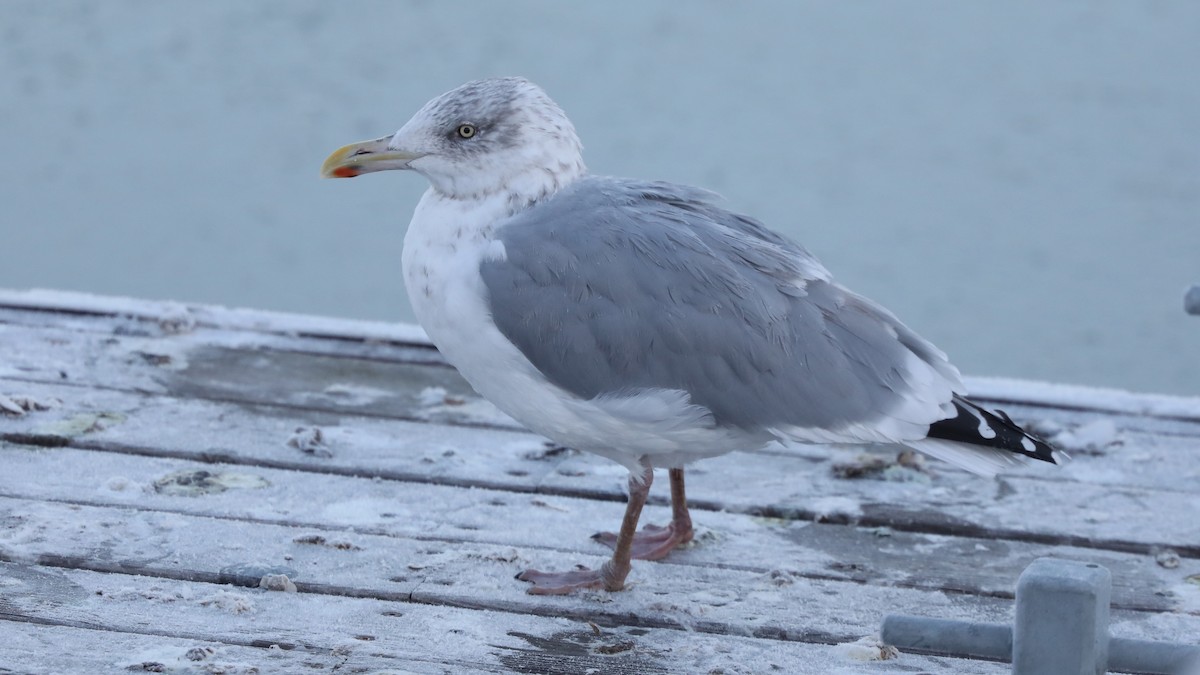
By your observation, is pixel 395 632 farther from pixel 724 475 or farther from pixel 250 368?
pixel 250 368

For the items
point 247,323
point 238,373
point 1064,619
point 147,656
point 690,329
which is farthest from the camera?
point 247,323

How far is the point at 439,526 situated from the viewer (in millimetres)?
2363

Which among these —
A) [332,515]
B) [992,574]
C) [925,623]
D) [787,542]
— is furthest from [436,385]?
[925,623]

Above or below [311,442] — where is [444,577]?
below

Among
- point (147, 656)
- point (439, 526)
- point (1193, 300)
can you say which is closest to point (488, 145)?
point (439, 526)

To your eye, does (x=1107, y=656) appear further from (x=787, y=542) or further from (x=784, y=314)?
(x=787, y=542)

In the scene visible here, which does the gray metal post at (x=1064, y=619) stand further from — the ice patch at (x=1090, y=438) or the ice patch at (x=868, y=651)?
the ice patch at (x=1090, y=438)

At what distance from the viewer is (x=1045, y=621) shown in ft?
4.30

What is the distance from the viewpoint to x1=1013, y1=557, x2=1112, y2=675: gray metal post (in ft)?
4.25

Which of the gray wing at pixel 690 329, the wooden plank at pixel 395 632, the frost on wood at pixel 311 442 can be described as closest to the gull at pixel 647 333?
the gray wing at pixel 690 329

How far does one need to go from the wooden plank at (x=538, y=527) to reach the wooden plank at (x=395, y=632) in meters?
0.20

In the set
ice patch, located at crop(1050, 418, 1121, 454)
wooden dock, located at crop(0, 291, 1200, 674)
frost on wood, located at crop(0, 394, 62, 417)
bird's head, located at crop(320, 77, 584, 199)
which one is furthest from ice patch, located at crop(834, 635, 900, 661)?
frost on wood, located at crop(0, 394, 62, 417)

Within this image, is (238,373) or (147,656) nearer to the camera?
(147,656)

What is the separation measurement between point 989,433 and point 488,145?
0.85m
